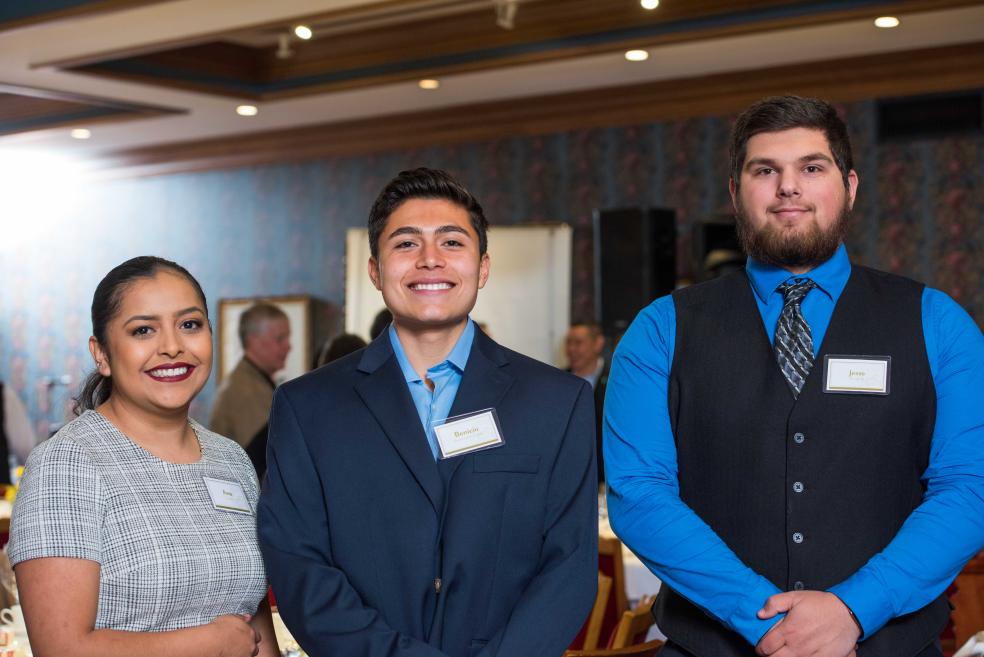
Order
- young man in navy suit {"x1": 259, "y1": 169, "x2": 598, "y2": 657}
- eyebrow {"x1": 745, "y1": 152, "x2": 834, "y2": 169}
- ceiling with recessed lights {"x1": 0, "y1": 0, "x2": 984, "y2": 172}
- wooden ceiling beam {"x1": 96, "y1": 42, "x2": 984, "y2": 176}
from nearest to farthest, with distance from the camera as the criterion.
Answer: young man in navy suit {"x1": 259, "y1": 169, "x2": 598, "y2": 657}, eyebrow {"x1": 745, "y1": 152, "x2": 834, "y2": 169}, ceiling with recessed lights {"x1": 0, "y1": 0, "x2": 984, "y2": 172}, wooden ceiling beam {"x1": 96, "y1": 42, "x2": 984, "y2": 176}

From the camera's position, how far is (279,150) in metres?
9.83

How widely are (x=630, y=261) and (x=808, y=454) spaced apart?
5.61 m

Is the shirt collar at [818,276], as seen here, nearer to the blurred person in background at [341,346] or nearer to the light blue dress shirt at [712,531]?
the light blue dress shirt at [712,531]

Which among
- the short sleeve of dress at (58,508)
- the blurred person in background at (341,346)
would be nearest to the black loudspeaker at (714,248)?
the blurred person in background at (341,346)

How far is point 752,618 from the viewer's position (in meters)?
1.94

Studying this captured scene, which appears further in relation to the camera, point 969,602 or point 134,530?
point 969,602

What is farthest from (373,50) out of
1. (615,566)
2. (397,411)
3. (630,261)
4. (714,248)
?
(397,411)

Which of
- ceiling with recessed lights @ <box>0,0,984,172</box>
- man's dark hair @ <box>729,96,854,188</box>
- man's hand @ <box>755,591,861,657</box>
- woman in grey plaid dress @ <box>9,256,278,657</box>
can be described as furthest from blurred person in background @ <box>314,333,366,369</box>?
man's hand @ <box>755,591,861,657</box>

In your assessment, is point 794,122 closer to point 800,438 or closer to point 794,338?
point 794,338

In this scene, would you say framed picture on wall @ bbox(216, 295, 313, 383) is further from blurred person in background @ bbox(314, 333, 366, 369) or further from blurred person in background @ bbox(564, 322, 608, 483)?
blurred person in background @ bbox(314, 333, 366, 369)

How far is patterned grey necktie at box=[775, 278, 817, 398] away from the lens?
210 centimetres

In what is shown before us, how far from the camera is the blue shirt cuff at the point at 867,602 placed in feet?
6.25

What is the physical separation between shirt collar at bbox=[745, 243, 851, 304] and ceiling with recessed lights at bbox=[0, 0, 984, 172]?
394 cm

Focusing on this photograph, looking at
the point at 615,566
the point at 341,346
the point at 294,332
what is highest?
the point at 341,346
